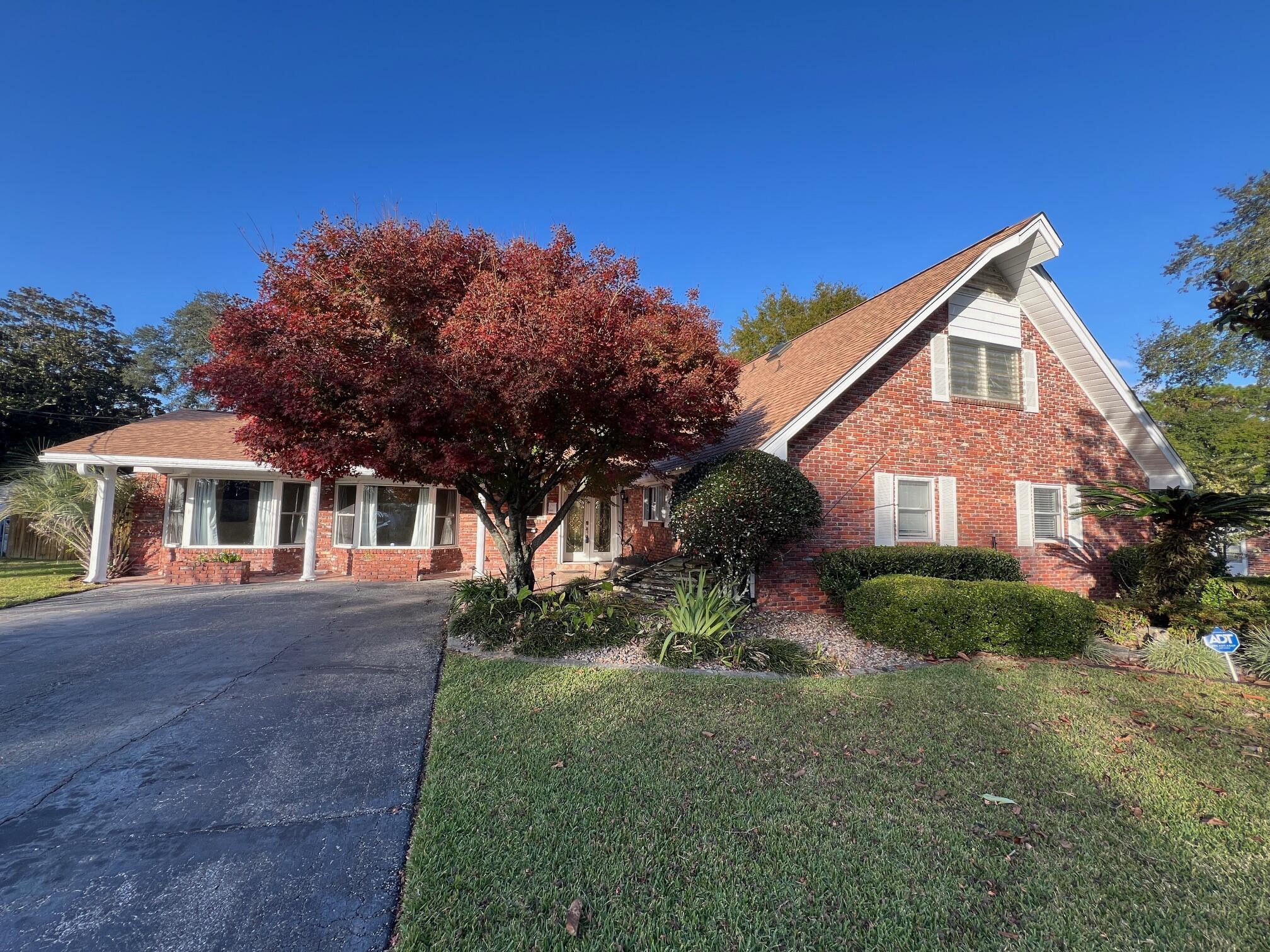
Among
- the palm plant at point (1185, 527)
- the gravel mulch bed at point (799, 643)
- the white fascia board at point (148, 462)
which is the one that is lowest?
the gravel mulch bed at point (799, 643)

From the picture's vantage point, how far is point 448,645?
7098mm

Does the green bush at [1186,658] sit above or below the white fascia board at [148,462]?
below

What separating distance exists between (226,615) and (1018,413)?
13790 mm

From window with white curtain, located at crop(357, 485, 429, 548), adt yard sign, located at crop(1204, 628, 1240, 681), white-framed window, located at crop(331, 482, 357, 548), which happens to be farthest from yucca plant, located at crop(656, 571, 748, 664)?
white-framed window, located at crop(331, 482, 357, 548)

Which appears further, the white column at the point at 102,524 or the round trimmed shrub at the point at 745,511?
the white column at the point at 102,524

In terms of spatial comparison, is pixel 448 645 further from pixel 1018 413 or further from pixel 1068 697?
pixel 1018 413

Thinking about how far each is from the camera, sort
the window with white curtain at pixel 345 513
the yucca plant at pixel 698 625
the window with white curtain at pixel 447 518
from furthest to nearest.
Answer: the window with white curtain at pixel 447 518 → the window with white curtain at pixel 345 513 → the yucca plant at pixel 698 625

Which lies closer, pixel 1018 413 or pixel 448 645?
pixel 448 645

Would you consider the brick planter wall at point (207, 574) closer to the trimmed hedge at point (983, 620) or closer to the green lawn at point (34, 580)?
the green lawn at point (34, 580)

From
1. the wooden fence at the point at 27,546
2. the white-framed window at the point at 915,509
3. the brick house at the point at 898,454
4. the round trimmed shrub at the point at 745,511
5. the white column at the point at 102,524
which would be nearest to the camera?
the round trimmed shrub at the point at 745,511

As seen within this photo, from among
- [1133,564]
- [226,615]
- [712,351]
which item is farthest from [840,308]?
[226,615]

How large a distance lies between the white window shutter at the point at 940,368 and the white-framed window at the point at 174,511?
622 inches

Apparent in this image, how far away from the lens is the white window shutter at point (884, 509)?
988 centimetres

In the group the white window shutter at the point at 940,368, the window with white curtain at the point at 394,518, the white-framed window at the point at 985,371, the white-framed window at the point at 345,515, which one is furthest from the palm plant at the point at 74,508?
the white-framed window at the point at 985,371
